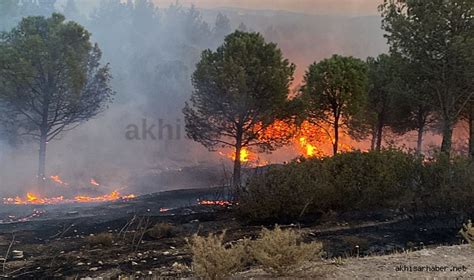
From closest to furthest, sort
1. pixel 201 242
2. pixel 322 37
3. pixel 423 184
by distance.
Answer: pixel 201 242, pixel 423 184, pixel 322 37

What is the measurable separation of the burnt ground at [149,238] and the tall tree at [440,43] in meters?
6.62

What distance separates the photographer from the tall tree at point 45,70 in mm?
21531

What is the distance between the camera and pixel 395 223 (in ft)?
46.1

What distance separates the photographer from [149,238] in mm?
11828

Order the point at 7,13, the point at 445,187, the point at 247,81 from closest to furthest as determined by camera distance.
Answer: the point at 445,187 < the point at 247,81 < the point at 7,13

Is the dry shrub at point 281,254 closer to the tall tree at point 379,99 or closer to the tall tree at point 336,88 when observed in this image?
the tall tree at point 336,88

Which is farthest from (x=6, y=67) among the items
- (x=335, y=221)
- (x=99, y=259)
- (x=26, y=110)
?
(x=335, y=221)

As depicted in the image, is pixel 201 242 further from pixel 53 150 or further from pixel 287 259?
pixel 53 150

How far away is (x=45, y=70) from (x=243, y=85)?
9.75 m

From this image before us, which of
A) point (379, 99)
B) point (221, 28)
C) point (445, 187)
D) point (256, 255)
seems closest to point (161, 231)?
point (256, 255)

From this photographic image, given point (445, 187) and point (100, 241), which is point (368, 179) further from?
point (100, 241)

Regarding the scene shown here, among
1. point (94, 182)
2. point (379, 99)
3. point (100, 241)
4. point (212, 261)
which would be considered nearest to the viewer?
point (212, 261)

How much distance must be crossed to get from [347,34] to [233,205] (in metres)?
71.1

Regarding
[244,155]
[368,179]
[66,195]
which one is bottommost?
[66,195]
